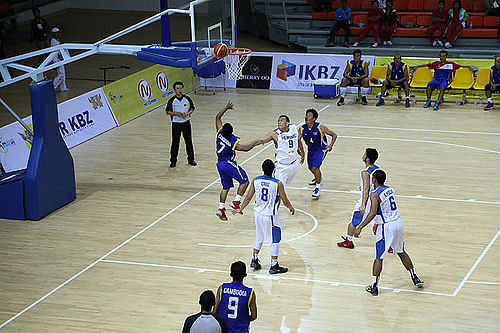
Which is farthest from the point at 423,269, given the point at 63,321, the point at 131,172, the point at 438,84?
the point at 438,84

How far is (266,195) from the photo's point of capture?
376 inches

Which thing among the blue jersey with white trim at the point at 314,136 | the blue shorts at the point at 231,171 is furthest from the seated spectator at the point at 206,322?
the blue jersey with white trim at the point at 314,136

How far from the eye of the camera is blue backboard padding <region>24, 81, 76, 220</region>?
39.6ft

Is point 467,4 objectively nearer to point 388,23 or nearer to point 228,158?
point 388,23

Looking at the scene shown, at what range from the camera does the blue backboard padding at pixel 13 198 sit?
477 inches

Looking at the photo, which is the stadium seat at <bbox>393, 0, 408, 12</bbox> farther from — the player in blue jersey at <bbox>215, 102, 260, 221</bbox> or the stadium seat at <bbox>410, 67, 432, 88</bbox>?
the player in blue jersey at <bbox>215, 102, 260, 221</bbox>

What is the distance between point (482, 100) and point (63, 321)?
50.3 ft

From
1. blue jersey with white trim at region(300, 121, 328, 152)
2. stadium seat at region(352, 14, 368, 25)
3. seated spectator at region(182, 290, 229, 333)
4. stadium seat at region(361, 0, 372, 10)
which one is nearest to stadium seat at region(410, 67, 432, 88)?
stadium seat at region(352, 14, 368, 25)

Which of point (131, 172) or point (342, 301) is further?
point (131, 172)

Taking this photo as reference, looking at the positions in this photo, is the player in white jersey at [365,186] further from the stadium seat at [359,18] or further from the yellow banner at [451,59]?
the stadium seat at [359,18]

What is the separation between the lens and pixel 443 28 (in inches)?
930

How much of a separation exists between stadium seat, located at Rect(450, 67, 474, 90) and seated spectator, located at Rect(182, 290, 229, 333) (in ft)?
51.3

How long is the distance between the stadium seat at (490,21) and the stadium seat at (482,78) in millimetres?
4772

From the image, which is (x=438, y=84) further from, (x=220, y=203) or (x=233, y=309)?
(x=233, y=309)
